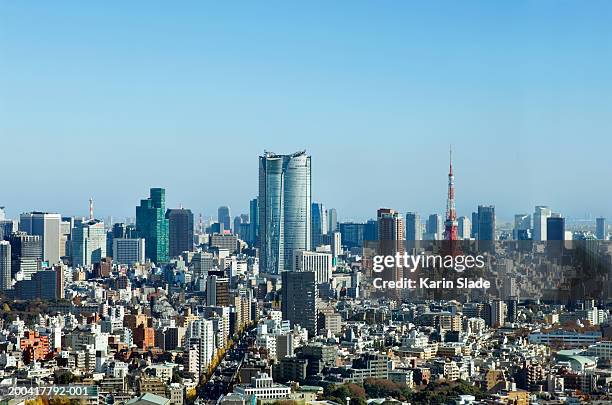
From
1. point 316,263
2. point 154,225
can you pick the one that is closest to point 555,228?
point 316,263

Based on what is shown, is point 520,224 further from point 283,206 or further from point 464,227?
point 283,206

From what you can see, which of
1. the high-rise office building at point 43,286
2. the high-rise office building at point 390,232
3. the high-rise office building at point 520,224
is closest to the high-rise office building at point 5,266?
the high-rise office building at point 43,286

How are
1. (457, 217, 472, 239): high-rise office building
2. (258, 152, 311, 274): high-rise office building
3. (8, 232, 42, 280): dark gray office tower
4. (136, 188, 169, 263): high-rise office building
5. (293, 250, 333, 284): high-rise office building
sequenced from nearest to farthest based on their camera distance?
(457, 217, 472, 239): high-rise office building, (293, 250, 333, 284): high-rise office building, (8, 232, 42, 280): dark gray office tower, (258, 152, 311, 274): high-rise office building, (136, 188, 169, 263): high-rise office building

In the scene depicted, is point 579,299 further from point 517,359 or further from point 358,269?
point 358,269

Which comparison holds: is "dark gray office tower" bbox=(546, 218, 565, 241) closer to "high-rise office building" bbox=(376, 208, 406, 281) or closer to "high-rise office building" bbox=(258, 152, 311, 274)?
"high-rise office building" bbox=(376, 208, 406, 281)

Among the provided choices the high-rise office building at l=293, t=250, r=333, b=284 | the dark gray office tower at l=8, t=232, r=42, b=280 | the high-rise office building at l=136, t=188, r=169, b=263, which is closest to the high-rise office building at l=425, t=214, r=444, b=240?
the high-rise office building at l=293, t=250, r=333, b=284

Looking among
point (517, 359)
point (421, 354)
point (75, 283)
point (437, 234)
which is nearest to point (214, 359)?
point (421, 354)
